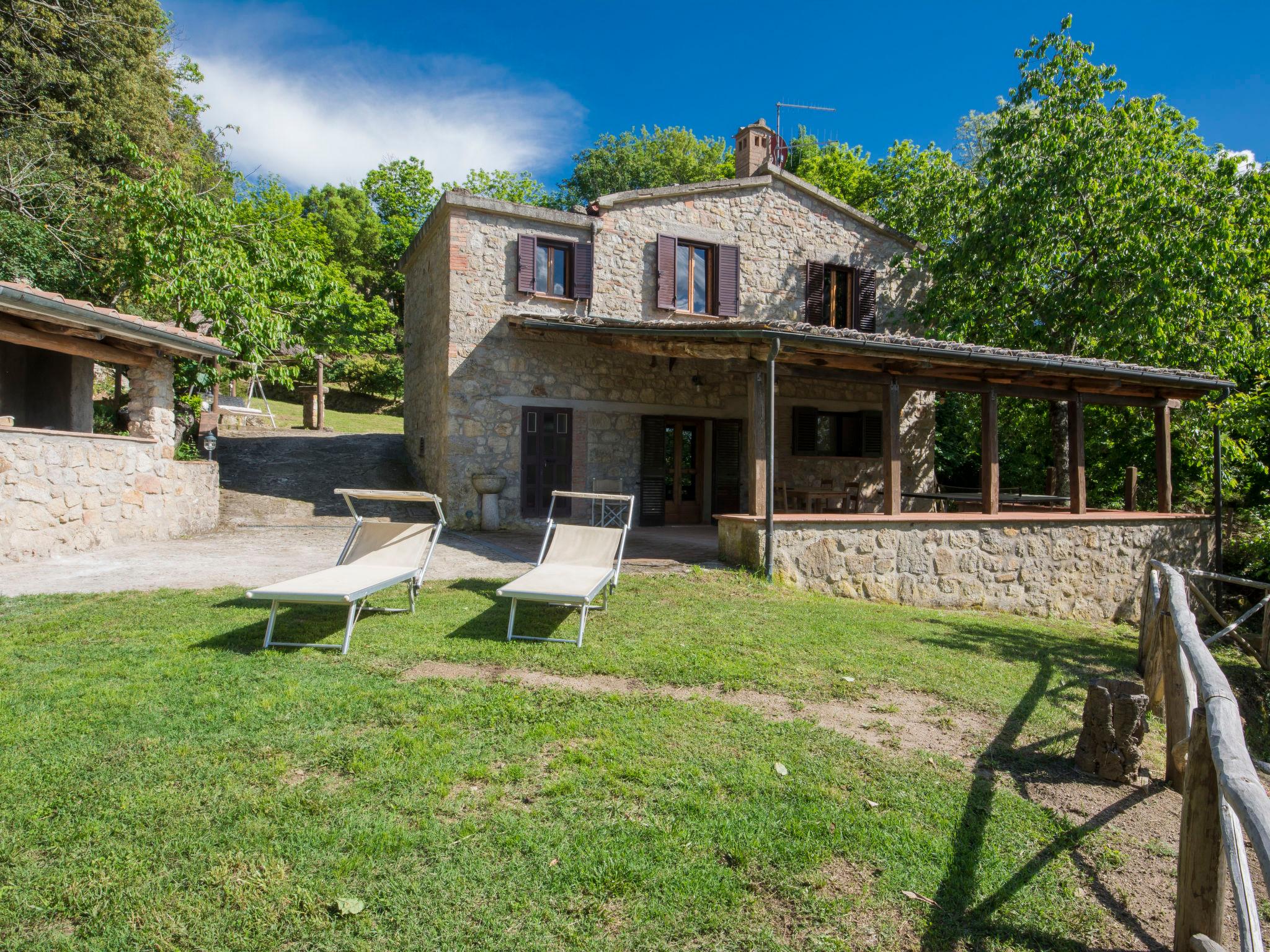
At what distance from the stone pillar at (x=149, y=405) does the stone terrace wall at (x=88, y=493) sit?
127 mm

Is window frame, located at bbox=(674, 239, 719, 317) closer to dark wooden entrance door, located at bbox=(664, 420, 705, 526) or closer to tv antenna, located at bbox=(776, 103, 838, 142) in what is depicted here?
dark wooden entrance door, located at bbox=(664, 420, 705, 526)

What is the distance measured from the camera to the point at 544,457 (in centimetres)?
1188

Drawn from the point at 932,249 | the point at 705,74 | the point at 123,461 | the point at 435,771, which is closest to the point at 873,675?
the point at 435,771

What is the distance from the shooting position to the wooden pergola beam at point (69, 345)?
777 centimetres

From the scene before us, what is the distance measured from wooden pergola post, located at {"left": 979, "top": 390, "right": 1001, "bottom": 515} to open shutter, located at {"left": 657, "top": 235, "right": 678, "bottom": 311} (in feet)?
18.0

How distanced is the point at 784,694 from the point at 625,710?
3.28ft

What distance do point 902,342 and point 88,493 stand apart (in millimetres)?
9814

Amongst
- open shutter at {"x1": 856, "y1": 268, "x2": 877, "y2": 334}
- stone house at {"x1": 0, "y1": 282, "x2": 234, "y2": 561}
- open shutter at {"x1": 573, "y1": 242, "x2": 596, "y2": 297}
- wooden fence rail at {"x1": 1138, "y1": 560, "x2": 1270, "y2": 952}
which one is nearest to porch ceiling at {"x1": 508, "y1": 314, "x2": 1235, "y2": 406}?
open shutter at {"x1": 573, "y1": 242, "x2": 596, "y2": 297}

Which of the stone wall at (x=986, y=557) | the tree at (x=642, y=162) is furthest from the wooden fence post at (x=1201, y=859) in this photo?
the tree at (x=642, y=162)

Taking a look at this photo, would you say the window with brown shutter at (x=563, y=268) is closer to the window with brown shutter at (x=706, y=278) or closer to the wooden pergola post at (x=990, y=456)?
the window with brown shutter at (x=706, y=278)

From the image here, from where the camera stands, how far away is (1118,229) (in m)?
12.5

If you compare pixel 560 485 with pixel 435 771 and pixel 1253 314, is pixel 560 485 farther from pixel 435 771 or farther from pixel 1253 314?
pixel 1253 314

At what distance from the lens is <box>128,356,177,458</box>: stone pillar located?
9.27m

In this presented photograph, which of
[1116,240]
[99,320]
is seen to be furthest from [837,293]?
[99,320]
